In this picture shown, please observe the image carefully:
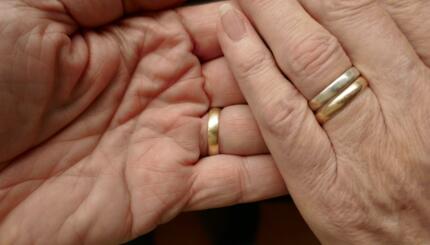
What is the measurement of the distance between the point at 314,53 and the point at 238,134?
0.30 metres

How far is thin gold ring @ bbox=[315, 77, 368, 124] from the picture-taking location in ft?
2.96

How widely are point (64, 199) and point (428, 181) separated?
85cm

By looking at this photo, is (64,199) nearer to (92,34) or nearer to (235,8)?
(92,34)

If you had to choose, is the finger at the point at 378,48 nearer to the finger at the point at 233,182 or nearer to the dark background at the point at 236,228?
the finger at the point at 233,182

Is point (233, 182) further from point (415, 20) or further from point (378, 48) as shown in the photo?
point (415, 20)

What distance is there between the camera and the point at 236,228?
4.46 feet

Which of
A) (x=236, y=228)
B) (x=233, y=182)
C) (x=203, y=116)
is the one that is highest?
(x=203, y=116)

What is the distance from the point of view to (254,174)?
1081 mm

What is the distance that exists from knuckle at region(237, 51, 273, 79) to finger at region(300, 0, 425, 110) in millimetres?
168

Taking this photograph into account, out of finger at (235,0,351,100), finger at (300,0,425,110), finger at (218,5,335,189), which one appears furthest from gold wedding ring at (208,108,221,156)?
finger at (300,0,425,110)

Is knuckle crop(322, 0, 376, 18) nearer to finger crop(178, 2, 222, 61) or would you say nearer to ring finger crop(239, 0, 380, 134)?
ring finger crop(239, 0, 380, 134)

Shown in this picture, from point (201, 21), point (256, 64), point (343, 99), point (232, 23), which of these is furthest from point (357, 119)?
point (201, 21)

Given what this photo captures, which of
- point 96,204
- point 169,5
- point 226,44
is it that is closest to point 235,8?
point 226,44

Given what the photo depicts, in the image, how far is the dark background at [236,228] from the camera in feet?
4.42
